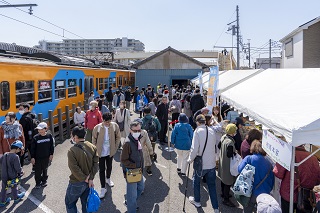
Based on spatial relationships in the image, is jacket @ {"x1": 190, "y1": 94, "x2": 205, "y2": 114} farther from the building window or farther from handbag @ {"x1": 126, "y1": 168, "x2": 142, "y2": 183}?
the building window

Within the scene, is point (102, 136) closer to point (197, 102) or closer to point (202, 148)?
point (202, 148)

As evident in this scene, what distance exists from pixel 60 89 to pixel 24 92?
8.30 ft

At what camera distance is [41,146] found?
214 inches

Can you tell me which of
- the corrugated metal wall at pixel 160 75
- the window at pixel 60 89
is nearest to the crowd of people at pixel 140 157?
the window at pixel 60 89

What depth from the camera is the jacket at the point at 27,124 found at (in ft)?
21.4

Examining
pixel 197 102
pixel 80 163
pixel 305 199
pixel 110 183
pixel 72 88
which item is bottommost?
pixel 110 183

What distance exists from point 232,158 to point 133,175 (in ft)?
5.79

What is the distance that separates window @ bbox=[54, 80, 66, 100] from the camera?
10710mm

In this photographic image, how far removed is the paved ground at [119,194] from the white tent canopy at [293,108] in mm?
1970

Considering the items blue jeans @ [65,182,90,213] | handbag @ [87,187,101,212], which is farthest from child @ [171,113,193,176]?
blue jeans @ [65,182,90,213]

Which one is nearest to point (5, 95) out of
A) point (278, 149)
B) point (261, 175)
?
point (261, 175)

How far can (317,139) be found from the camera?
9.70ft

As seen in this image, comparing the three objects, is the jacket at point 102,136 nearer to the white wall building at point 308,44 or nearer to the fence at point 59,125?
the fence at point 59,125

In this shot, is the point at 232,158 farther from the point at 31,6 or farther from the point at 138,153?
the point at 31,6
